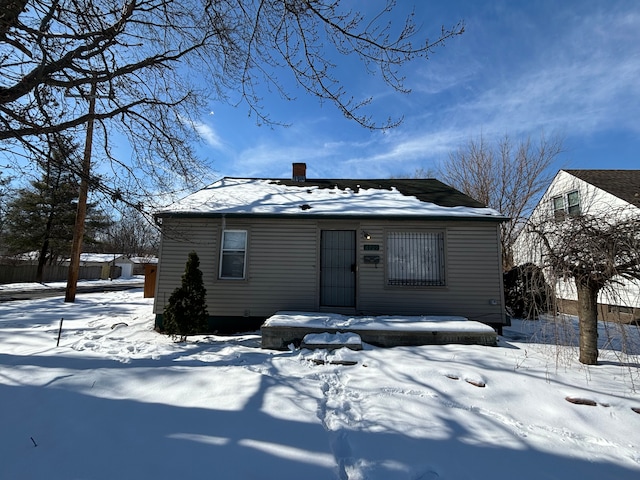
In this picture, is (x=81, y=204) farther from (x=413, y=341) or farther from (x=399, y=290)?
(x=413, y=341)

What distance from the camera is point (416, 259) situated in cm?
772

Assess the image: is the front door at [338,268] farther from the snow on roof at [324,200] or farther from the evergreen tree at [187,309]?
the evergreen tree at [187,309]

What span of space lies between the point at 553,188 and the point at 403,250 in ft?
37.0

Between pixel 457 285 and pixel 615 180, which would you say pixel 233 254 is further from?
pixel 615 180

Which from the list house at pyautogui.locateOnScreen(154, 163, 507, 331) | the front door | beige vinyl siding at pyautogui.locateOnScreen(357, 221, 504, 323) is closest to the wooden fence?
house at pyautogui.locateOnScreen(154, 163, 507, 331)

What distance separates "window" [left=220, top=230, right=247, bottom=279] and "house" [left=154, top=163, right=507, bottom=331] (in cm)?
3

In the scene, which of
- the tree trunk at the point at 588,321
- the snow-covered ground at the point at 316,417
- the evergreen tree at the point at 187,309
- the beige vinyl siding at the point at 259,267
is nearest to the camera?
the snow-covered ground at the point at 316,417

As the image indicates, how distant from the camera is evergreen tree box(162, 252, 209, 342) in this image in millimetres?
6188

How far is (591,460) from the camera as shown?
2.44 meters

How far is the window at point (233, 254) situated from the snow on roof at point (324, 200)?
0.65 metres

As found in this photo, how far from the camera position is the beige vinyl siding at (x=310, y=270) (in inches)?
294

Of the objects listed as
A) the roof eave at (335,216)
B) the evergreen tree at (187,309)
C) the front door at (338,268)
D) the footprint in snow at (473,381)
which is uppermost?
the roof eave at (335,216)

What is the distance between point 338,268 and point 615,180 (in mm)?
12978

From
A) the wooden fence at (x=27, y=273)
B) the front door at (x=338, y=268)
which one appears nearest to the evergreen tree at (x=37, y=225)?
the wooden fence at (x=27, y=273)
